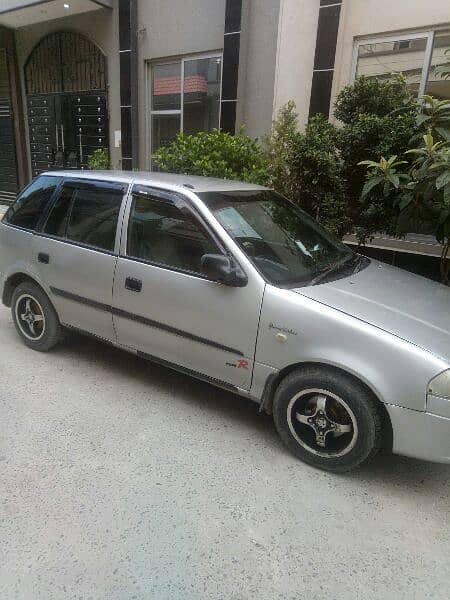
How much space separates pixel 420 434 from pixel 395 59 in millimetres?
6256

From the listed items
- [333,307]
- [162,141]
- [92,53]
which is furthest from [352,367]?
[92,53]

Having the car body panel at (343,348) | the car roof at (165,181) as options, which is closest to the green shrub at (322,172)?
the car roof at (165,181)

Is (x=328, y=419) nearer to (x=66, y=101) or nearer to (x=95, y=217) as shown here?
(x=95, y=217)

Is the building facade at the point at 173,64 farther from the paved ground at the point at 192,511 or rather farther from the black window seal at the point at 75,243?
the paved ground at the point at 192,511

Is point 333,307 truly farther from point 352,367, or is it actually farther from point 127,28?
point 127,28

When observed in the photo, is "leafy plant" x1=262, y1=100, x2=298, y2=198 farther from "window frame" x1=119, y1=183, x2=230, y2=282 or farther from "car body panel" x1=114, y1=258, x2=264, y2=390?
"car body panel" x1=114, y1=258, x2=264, y2=390

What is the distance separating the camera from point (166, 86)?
29.3 feet

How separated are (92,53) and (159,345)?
8.86 m

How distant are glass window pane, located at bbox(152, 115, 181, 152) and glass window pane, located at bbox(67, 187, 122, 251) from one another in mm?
5913

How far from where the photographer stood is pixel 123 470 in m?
2.64

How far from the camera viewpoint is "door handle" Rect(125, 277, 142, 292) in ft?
10.6

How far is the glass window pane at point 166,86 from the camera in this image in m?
8.75

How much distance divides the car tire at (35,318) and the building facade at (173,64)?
5043 mm

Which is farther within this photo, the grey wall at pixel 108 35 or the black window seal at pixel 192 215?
the grey wall at pixel 108 35
